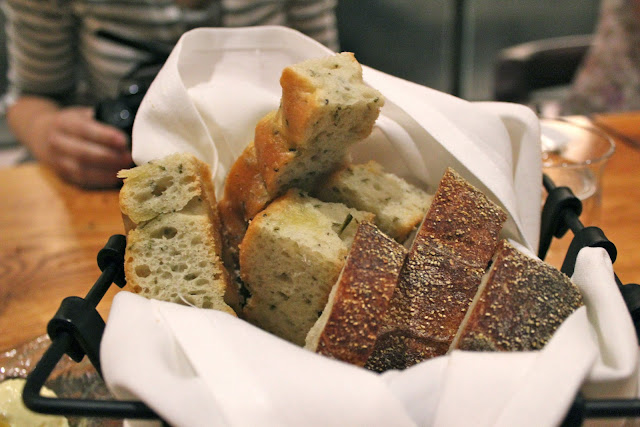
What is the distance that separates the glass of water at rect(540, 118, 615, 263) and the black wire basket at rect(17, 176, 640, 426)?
0.19 m

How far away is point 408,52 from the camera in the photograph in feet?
9.07

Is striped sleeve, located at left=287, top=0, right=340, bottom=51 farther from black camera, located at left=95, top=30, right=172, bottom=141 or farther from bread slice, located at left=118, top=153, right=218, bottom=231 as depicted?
bread slice, located at left=118, top=153, right=218, bottom=231

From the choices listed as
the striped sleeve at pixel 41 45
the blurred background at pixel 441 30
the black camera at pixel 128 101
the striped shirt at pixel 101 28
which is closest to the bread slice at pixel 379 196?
the black camera at pixel 128 101

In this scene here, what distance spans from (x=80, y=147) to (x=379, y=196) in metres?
0.94

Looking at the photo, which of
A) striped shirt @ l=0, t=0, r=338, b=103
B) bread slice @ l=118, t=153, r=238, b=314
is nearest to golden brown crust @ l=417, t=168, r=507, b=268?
bread slice @ l=118, t=153, r=238, b=314

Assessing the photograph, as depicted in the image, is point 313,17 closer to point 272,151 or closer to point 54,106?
point 54,106

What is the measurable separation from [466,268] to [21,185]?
3.68 feet

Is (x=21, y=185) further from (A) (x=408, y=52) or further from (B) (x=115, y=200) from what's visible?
(A) (x=408, y=52)

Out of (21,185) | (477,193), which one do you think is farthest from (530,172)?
(21,185)

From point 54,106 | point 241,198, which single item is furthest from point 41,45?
point 241,198

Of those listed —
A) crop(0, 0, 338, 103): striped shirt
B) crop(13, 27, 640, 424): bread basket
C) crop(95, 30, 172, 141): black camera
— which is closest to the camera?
crop(13, 27, 640, 424): bread basket

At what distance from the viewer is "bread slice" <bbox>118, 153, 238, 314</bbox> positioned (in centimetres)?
47

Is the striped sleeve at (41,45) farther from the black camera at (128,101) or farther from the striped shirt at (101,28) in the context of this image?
the black camera at (128,101)

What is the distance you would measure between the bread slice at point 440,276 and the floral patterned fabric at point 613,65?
171 centimetres
